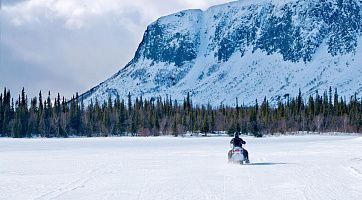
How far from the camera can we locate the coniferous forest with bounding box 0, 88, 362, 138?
14400 cm

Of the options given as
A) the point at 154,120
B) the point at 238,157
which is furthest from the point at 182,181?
the point at 154,120

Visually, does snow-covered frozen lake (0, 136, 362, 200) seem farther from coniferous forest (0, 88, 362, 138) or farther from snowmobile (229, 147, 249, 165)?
coniferous forest (0, 88, 362, 138)

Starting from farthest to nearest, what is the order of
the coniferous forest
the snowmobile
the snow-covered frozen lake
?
the coniferous forest, the snowmobile, the snow-covered frozen lake

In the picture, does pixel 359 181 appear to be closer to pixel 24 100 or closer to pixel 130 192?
pixel 130 192

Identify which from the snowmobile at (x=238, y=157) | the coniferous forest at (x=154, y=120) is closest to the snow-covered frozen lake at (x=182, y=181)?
the snowmobile at (x=238, y=157)

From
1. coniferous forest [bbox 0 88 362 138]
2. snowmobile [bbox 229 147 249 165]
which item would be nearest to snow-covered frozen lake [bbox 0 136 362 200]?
snowmobile [bbox 229 147 249 165]

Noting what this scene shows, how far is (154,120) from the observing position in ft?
519

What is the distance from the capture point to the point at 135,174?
1098 inches

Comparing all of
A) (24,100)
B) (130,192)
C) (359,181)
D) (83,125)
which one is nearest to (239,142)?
(359,181)

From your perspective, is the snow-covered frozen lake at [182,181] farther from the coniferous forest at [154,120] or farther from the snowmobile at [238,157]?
the coniferous forest at [154,120]

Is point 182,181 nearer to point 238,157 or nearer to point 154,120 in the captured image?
point 238,157

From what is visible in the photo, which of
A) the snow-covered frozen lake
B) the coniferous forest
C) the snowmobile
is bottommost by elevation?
the snow-covered frozen lake

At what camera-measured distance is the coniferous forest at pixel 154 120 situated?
472 ft

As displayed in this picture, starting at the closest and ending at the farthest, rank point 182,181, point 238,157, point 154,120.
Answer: point 182,181, point 238,157, point 154,120
